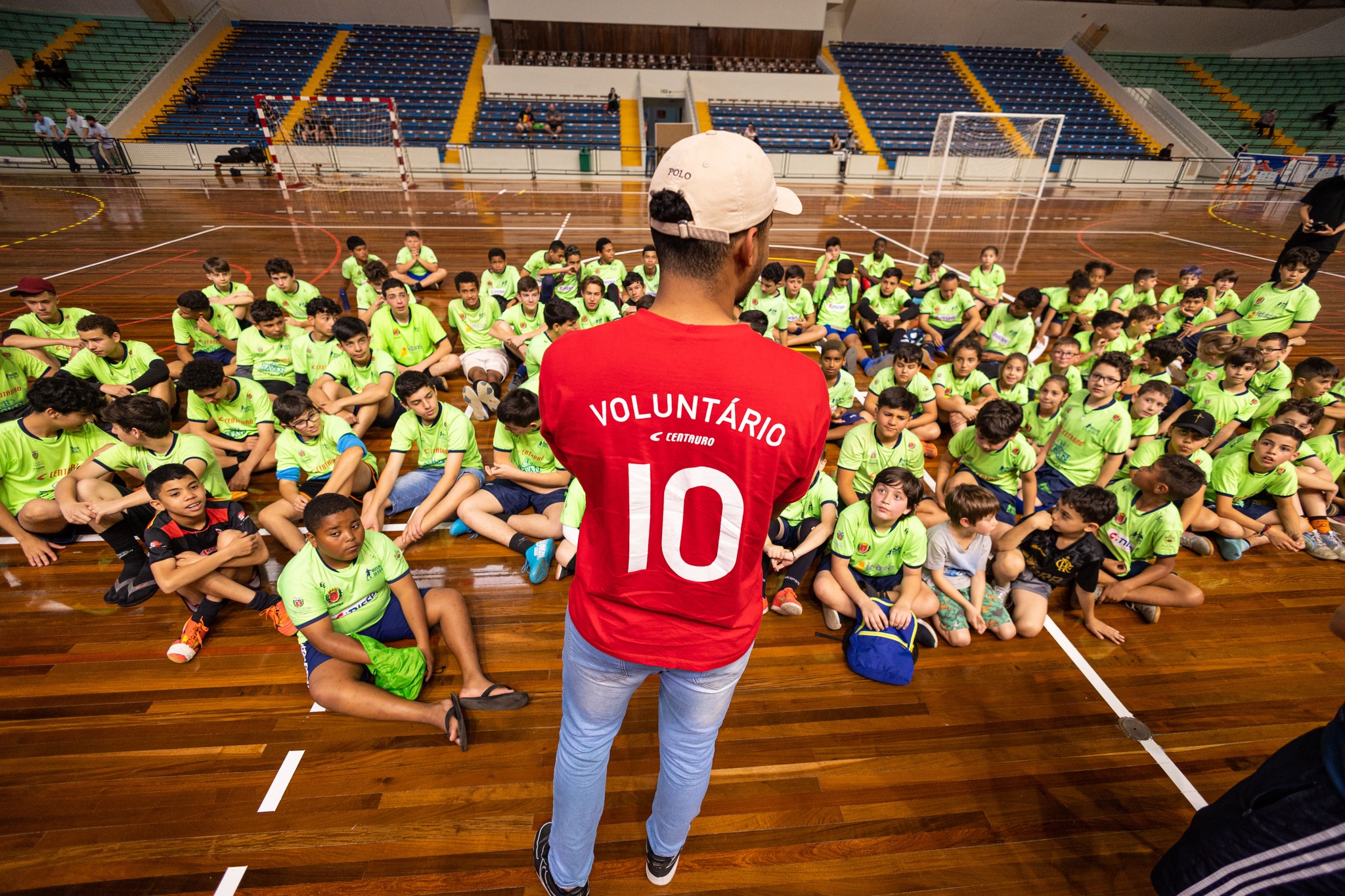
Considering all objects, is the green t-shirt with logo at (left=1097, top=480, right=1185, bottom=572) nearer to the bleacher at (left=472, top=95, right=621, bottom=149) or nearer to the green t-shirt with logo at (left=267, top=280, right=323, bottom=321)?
the green t-shirt with logo at (left=267, top=280, right=323, bottom=321)

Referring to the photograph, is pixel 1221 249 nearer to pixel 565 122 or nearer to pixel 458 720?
pixel 458 720

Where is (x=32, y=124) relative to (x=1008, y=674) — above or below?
above

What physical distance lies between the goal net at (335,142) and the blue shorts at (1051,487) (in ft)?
73.8

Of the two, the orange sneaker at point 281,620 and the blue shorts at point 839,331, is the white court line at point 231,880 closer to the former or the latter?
the orange sneaker at point 281,620

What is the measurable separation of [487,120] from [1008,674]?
26.4 meters

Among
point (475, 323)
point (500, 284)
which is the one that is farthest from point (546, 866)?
point (500, 284)

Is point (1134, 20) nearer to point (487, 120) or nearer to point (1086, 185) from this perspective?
point (1086, 185)

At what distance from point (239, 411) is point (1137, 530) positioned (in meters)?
7.14

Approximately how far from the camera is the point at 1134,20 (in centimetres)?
2775

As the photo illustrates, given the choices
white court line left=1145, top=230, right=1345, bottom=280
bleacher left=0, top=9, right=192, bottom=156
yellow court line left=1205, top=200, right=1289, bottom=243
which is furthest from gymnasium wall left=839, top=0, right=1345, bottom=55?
bleacher left=0, top=9, right=192, bottom=156

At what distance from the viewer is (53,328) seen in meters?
5.66

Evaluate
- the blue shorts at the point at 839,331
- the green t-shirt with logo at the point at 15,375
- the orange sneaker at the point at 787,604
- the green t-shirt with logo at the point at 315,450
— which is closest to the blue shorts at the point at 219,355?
the green t-shirt with logo at the point at 15,375

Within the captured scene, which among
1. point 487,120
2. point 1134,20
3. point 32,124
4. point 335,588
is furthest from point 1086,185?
point 32,124

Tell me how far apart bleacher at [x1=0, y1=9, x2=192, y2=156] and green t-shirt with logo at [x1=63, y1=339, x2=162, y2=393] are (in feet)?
79.3
